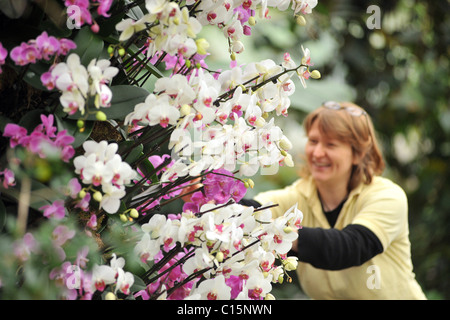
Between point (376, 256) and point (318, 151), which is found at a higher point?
point (318, 151)

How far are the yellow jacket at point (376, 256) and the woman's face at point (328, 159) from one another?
2.7 inches

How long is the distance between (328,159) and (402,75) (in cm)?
218

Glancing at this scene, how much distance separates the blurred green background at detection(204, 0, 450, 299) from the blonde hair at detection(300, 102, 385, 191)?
1.41 meters

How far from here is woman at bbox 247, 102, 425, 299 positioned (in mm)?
1411

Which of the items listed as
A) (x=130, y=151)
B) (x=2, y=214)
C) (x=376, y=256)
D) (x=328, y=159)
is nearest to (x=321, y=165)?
(x=328, y=159)

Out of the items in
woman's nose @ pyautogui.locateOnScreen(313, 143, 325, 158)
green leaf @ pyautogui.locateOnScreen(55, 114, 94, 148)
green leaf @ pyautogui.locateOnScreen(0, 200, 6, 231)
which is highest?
green leaf @ pyautogui.locateOnScreen(55, 114, 94, 148)

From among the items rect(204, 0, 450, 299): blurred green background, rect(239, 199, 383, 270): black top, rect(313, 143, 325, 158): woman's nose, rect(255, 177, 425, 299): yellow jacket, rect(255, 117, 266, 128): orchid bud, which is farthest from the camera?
rect(204, 0, 450, 299): blurred green background

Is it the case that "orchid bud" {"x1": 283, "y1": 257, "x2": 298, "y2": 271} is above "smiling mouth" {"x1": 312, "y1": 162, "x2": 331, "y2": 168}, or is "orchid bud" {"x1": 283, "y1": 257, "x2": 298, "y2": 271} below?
above

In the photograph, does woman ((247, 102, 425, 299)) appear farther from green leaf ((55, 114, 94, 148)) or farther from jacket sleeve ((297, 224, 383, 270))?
green leaf ((55, 114, 94, 148))

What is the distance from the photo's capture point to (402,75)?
3623mm

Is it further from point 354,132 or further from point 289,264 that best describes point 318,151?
point 289,264

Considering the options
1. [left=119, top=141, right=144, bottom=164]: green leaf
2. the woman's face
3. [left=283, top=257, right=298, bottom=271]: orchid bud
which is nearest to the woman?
the woman's face

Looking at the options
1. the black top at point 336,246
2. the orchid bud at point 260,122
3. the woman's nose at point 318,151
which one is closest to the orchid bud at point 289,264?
the orchid bud at point 260,122
